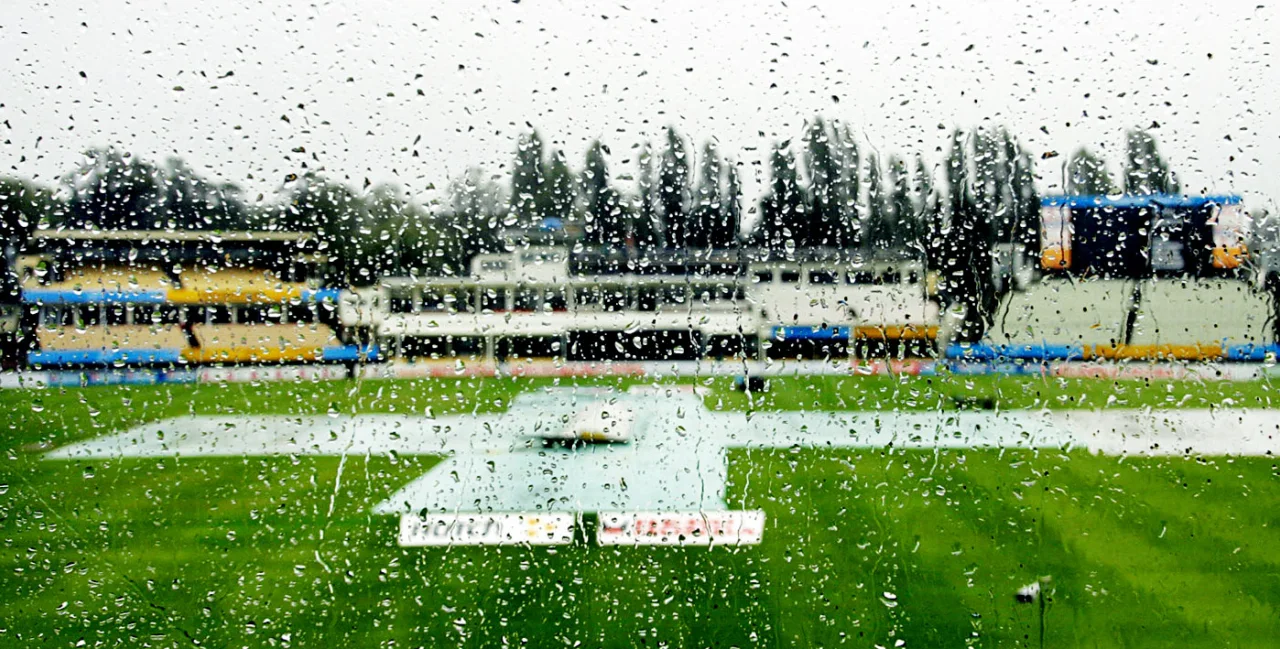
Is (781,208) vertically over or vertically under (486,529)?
over

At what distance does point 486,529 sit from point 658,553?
17.6 inches

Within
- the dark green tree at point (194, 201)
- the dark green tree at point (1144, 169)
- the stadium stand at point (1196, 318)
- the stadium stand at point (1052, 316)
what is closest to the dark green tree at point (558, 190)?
the dark green tree at point (194, 201)

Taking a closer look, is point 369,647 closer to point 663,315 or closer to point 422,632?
point 422,632

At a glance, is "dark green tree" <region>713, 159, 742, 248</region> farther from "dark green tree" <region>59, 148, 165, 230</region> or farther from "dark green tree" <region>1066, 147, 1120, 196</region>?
"dark green tree" <region>59, 148, 165, 230</region>

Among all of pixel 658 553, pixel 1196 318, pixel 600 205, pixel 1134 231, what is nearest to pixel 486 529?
pixel 658 553

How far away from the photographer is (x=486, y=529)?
205 centimetres

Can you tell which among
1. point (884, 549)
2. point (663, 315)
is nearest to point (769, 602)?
point (884, 549)

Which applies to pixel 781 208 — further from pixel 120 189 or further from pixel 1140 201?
pixel 120 189

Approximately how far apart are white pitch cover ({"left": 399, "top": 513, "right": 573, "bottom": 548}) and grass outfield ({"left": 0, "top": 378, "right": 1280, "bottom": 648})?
0.04 m

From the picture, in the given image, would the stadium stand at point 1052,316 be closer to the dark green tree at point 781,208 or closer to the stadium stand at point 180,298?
the dark green tree at point 781,208

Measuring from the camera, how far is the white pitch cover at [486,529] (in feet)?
6.66

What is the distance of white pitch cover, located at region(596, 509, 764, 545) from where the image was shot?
204 cm

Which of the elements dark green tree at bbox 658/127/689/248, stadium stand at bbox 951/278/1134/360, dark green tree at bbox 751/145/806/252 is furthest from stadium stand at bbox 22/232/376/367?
stadium stand at bbox 951/278/1134/360

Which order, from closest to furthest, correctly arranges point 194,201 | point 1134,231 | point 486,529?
1. point 194,201
2. point 1134,231
3. point 486,529
